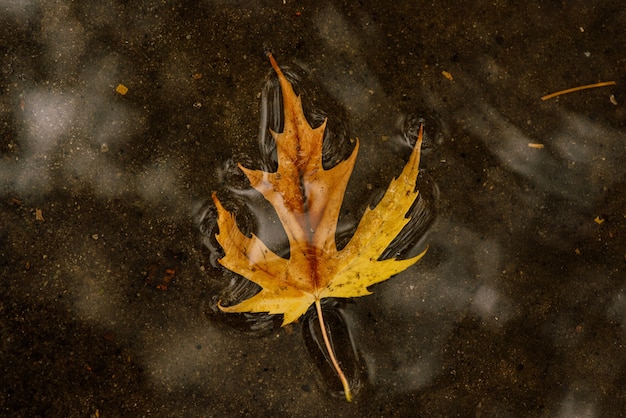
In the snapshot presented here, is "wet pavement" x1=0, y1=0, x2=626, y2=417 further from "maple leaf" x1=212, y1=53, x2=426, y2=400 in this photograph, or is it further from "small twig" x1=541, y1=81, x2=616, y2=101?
"maple leaf" x1=212, y1=53, x2=426, y2=400

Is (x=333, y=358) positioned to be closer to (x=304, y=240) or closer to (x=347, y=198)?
(x=304, y=240)

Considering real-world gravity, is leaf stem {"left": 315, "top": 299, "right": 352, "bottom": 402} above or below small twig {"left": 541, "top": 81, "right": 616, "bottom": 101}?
below

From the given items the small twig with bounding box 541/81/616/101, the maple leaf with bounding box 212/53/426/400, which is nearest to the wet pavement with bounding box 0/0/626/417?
the small twig with bounding box 541/81/616/101

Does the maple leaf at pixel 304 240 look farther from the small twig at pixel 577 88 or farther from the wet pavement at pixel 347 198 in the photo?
the small twig at pixel 577 88

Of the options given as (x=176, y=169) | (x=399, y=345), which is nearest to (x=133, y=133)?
(x=176, y=169)

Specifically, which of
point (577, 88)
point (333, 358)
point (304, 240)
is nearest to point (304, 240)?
point (304, 240)
